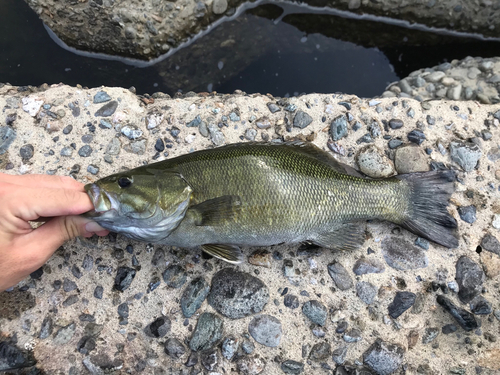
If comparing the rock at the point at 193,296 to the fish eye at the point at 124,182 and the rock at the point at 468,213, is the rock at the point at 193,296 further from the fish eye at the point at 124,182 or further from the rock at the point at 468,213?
the rock at the point at 468,213

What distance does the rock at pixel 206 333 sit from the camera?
285 centimetres

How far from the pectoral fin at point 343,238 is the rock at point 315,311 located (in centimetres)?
51

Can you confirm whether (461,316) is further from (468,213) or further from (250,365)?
(250,365)

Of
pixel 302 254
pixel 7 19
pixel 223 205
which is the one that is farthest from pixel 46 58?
pixel 302 254

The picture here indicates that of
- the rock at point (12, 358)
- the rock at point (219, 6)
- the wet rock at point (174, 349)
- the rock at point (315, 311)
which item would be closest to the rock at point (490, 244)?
the rock at point (315, 311)

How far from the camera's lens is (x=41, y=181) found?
8.34ft

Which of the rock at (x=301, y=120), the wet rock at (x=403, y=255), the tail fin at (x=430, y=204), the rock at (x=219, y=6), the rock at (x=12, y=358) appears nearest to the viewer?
the rock at (x=12, y=358)

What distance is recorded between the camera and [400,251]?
308 centimetres

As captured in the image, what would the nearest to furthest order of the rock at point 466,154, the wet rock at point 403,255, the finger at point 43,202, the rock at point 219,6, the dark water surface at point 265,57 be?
the finger at point 43,202, the wet rock at point 403,255, the rock at point 466,154, the dark water surface at point 265,57, the rock at point 219,6

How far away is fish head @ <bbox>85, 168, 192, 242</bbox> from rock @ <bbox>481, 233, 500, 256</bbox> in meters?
2.68

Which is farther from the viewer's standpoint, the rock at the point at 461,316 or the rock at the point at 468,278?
the rock at the point at 468,278

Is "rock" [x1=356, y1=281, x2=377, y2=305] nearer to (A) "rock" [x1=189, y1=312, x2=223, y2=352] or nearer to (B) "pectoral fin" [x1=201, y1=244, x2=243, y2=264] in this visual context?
(B) "pectoral fin" [x1=201, y1=244, x2=243, y2=264]

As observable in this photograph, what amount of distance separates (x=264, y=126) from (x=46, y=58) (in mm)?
2775

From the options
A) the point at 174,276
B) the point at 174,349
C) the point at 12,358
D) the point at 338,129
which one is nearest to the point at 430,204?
the point at 338,129
